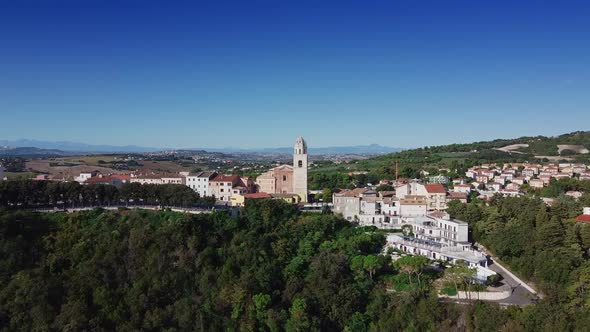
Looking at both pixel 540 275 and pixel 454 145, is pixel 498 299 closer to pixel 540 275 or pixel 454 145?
pixel 540 275

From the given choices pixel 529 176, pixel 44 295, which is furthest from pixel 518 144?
pixel 44 295

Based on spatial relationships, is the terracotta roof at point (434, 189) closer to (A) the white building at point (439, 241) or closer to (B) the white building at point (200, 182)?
(A) the white building at point (439, 241)

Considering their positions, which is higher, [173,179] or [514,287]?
[173,179]

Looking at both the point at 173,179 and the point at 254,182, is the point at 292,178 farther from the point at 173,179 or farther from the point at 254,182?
the point at 173,179

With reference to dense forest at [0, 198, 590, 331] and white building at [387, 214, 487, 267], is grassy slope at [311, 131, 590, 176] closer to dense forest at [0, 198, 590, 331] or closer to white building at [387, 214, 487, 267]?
white building at [387, 214, 487, 267]

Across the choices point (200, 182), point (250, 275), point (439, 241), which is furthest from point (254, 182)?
point (439, 241)

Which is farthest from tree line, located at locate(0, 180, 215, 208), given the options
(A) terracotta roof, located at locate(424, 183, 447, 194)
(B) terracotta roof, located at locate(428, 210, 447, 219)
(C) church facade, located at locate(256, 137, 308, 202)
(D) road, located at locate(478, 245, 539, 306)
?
(D) road, located at locate(478, 245, 539, 306)
